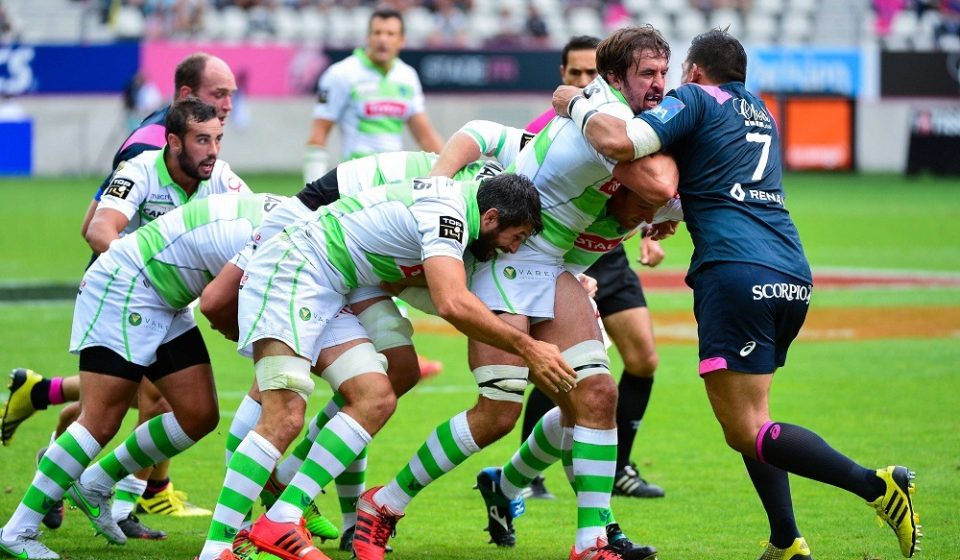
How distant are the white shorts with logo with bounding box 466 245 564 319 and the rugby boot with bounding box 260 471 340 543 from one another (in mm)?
1366

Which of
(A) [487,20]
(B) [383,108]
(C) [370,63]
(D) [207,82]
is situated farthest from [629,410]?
(A) [487,20]

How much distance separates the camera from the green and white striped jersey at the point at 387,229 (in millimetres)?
5812

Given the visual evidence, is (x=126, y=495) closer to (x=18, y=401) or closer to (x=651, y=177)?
(x=18, y=401)

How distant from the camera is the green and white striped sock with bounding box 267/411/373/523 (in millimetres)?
5906

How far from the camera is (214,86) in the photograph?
7.51 metres

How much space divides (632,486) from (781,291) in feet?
7.74

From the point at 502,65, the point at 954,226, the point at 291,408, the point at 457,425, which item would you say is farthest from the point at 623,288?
the point at 502,65

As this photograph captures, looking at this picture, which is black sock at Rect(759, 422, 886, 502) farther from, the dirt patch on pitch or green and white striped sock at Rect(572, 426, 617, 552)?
the dirt patch on pitch

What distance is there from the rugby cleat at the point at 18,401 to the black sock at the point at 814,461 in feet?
13.4

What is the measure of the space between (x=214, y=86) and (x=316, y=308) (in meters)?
1.99

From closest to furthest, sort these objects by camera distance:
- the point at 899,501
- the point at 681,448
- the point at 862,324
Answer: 1. the point at 899,501
2. the point at 681,448
3. the point at 862,324

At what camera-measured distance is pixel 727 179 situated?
19.4 feet

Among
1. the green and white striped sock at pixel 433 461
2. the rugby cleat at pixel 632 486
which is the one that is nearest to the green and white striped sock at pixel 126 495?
the green and white striped sock at pixel 433 461

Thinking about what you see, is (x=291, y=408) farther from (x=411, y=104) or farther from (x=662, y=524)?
(x=411, y=104)
